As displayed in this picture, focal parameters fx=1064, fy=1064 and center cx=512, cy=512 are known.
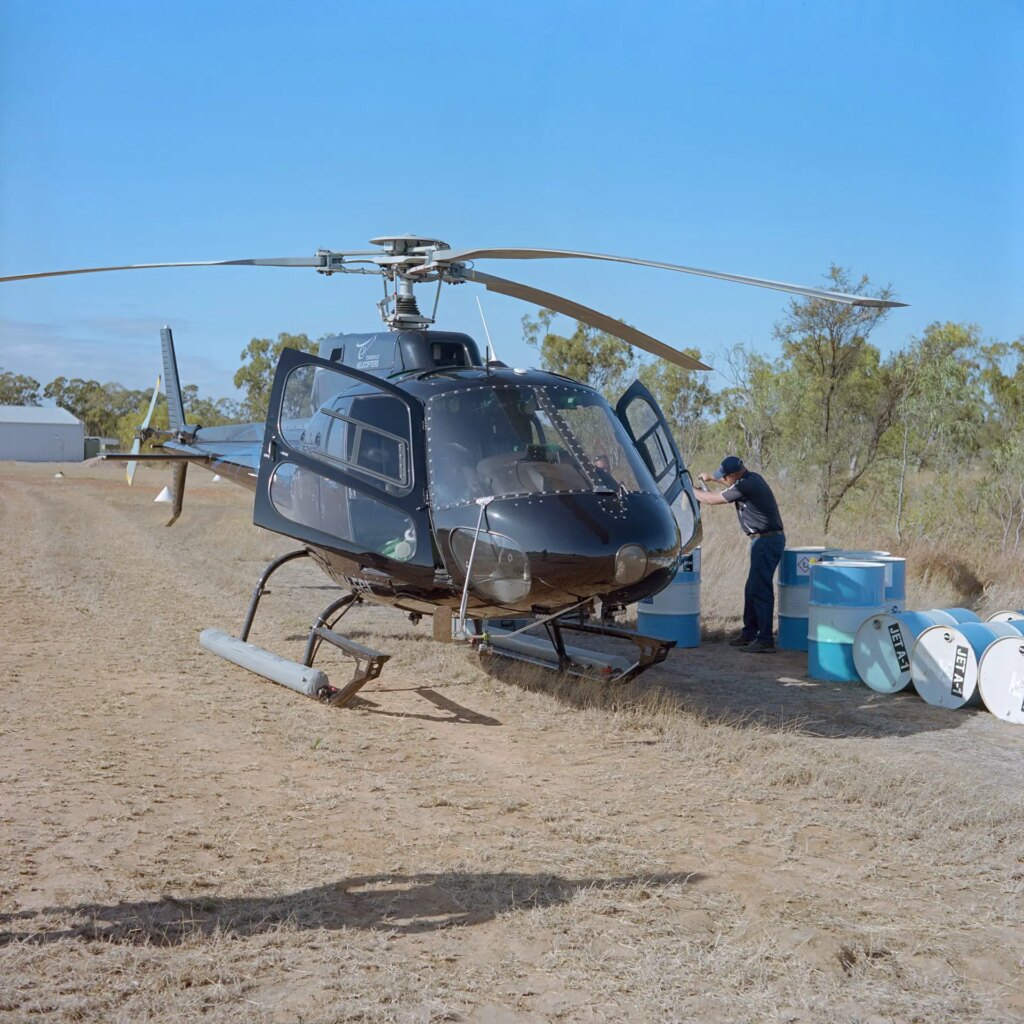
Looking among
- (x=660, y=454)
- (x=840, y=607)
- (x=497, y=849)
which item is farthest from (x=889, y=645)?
(x=497, y=849)

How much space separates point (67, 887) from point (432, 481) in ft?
11.8

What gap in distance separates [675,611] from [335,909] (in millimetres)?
6142

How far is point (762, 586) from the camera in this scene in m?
10.2

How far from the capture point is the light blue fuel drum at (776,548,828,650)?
382 inches

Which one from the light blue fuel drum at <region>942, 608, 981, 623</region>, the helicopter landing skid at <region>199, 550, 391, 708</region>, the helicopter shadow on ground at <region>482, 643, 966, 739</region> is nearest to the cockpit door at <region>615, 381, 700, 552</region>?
the helicopter shadow on ground at <region>482, 643, 966, 739</region>

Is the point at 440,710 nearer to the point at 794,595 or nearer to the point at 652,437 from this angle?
the point at 652,437

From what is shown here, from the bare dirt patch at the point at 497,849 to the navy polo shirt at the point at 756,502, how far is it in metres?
1.54

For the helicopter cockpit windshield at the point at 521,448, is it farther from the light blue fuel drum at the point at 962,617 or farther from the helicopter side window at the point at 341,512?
the light blue fuel drum at the point at 962,617

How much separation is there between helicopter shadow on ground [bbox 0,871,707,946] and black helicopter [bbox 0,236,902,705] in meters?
2.51

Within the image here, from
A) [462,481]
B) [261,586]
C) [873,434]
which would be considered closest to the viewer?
[462,481]

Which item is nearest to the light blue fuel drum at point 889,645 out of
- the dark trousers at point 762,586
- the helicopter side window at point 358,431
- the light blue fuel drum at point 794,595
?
the light blue fuel drum at point 794,595

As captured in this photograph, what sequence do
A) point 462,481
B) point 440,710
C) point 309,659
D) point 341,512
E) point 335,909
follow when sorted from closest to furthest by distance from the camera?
point 335,909 → point 462,481 → point 341,512 → point 440,710 → point 309,659

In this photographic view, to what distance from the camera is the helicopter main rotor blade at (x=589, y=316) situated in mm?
7809

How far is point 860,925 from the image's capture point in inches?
162
